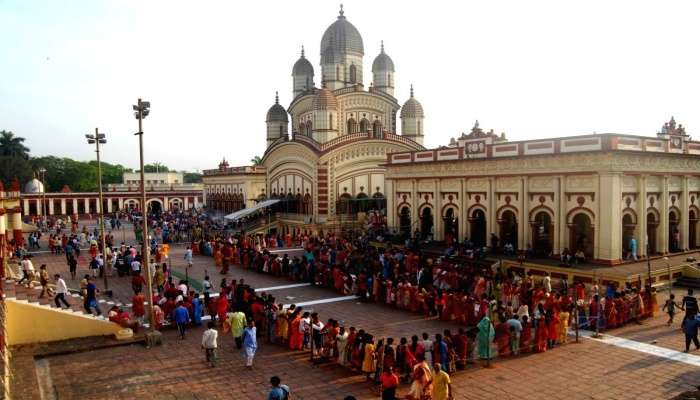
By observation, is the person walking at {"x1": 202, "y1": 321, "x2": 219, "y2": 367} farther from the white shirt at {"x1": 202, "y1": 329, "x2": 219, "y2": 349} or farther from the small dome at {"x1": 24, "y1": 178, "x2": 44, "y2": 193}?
the small dome at {"x1": 24, "y1": 178, "x2": 44, "y2": 193}

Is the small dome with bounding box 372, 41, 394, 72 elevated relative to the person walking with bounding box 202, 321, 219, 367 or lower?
elevated

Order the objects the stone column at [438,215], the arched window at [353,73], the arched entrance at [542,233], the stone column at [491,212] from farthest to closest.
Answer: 1. the arched window at [353,73]
2. the stone column at [438,215]
3. the stone column at [491,212]
4. the arched entrance at [542,233]

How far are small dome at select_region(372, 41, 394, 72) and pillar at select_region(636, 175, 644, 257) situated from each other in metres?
28.0

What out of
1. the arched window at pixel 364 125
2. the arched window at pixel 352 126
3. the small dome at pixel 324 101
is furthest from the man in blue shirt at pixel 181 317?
the arched window at pixel 364 125

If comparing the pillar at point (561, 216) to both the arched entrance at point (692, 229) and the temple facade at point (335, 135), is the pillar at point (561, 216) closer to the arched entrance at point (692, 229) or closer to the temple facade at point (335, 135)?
the arched entrance at point (692, 229)

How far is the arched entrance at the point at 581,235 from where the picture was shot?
893 inches

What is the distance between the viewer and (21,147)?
76.2 m

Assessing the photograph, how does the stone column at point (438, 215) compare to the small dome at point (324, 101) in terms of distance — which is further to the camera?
the small dome at point (324, 101)

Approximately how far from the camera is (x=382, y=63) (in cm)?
4638

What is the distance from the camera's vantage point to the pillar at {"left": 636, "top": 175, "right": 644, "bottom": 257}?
22.1 meters

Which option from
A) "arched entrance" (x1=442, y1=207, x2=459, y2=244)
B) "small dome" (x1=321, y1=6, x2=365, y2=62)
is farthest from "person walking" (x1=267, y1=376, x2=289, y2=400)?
"small dome" (x1=321, y1=6, x2=365, y2=62)

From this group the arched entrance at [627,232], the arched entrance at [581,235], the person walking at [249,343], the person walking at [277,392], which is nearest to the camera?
the person walking at [277,392]

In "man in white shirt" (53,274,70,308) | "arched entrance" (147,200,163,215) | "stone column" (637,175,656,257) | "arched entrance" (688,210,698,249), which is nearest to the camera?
"man in white shirt" (53,274,70,308)

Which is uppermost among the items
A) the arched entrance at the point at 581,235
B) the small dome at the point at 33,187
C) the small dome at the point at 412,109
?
the small dome at the point at 412,109
